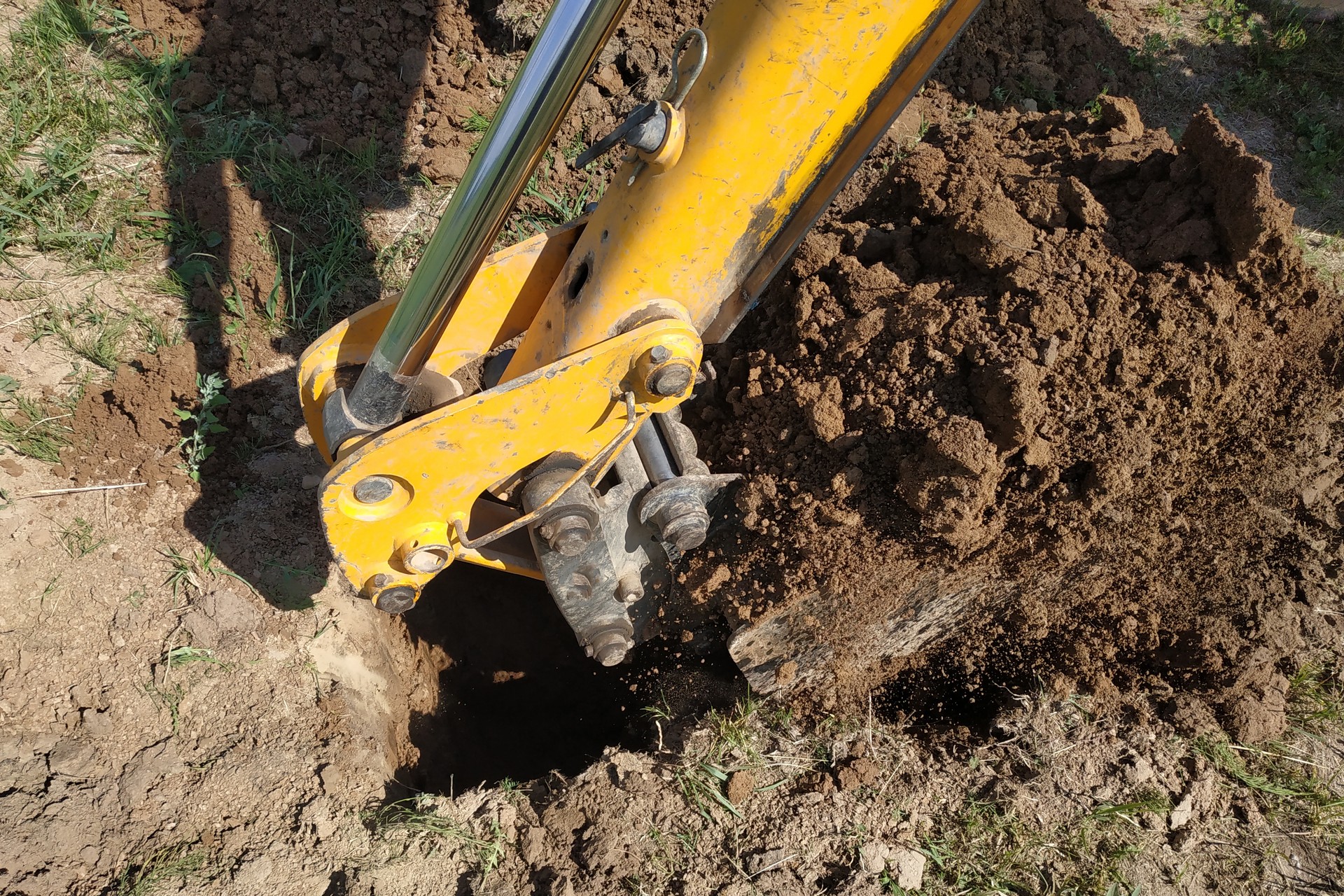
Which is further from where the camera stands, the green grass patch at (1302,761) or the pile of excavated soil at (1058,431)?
the green grass patch at (1302,761)

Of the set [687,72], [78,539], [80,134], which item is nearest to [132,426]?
[78,539]

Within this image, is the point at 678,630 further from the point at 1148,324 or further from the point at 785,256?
the point at 1148,324

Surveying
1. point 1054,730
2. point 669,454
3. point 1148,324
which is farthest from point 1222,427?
point 669,454

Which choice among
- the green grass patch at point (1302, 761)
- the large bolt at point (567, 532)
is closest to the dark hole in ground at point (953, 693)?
the green grass patch at point (1302, 761)

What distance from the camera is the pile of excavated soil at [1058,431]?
7.06 ft

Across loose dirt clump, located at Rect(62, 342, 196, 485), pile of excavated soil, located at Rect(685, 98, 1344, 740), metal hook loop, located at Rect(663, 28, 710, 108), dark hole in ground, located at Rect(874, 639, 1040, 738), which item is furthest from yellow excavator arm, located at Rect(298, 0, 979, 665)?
loose dirt clump, located at Rect(62, 342, 196, 485)

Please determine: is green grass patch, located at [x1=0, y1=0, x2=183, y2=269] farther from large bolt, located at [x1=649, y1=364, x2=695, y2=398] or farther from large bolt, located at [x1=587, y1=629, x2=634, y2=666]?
large bolt, located at [x1=649, y1=364, x2=695, y2=398]

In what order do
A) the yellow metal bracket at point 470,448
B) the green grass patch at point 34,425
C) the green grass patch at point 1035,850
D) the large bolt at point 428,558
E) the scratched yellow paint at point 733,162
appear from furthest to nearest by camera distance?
the green grass patch at point 34,425
the green grass patch at point 1035,850
the large bolt at point 428,558
the yellow metal bracket at point 470,448
the scratched yellow paint at point 733,162

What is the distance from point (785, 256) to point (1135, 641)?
1.69 m

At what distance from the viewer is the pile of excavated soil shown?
215cm

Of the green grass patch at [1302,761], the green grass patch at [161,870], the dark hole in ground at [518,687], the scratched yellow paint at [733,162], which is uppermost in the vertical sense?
the scratched yellow paint at [733,162]

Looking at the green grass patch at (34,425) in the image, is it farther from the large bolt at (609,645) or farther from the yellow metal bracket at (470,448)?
the large bolt at (609,645)

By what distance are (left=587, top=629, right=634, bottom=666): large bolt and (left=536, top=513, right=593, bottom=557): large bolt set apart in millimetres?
451

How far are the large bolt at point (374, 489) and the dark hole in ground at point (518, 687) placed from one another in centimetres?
138
